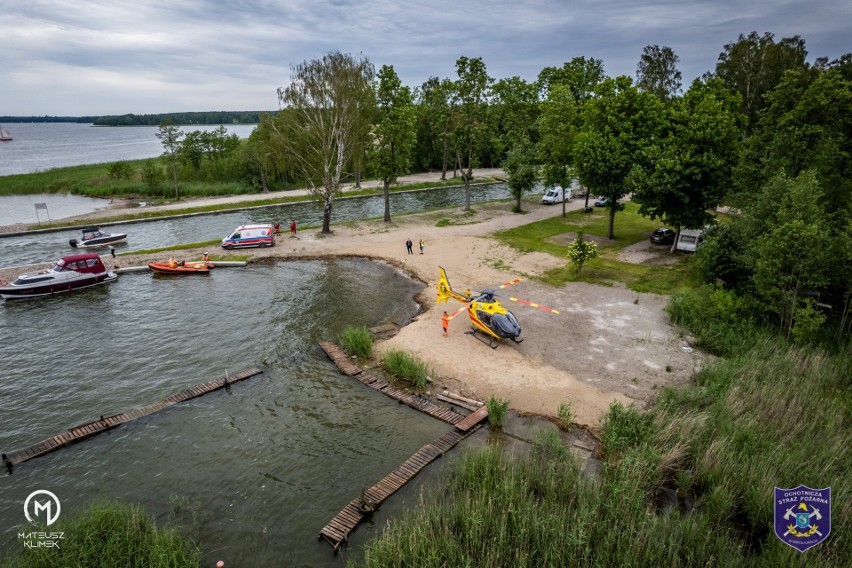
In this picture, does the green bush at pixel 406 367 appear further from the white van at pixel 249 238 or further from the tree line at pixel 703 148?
the white van at pixel 249 238

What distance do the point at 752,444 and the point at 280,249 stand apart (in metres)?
35.0

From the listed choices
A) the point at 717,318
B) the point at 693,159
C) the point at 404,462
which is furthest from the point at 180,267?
the point at 693,159

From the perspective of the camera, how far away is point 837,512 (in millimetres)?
11148

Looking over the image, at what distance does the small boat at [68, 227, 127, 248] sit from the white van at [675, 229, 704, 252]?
163 feet

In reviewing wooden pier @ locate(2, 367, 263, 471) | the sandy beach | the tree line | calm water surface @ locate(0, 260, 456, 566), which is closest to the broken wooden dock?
calm water surface @ locate(0, 260, 456, 566)

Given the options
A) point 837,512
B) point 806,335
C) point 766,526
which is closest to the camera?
point 837,512

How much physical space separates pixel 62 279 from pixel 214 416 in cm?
2090

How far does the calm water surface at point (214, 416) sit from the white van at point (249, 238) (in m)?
9.75

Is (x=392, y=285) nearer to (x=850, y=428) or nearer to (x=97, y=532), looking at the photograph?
(x=97, y=532)

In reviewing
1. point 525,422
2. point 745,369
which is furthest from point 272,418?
point 745,369

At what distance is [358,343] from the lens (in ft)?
72.9

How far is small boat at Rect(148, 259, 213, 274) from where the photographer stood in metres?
33.5

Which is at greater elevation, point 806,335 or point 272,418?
point 806,335

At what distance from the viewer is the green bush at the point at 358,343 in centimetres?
2219
